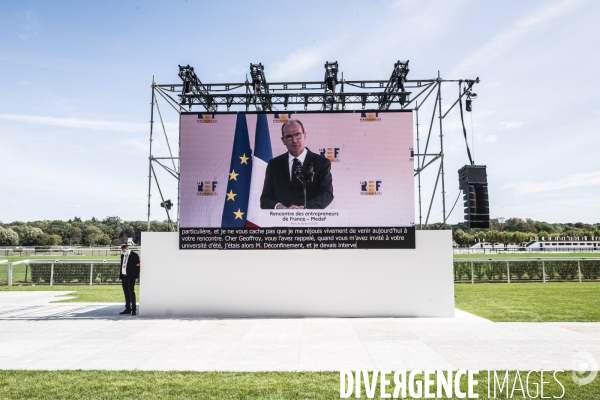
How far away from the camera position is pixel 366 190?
36.1 ft

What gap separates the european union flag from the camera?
431 inches

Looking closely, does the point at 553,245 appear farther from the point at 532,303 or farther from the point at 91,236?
the point at 91,236

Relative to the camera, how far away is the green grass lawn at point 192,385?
15.8 ft

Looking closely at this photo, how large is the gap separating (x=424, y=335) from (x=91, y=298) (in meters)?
10.8

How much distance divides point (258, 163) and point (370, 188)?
278 centimetres

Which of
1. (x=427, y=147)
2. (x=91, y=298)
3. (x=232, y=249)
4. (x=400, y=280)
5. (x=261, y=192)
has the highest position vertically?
(x=427, y=147)

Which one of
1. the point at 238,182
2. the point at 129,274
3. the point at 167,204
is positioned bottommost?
the point at 129,274

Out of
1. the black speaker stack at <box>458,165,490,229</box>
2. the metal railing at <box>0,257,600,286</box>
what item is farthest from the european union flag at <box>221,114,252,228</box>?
the metal railing at <box>0,257,600,286</box>

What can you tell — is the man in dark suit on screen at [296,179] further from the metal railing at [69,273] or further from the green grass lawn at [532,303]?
the metal railing at [69,273]

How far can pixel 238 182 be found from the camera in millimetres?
11039

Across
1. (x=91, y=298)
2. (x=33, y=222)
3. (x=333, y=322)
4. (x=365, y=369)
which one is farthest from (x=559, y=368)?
(x=33, y=222)

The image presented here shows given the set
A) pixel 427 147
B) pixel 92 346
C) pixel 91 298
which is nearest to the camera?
pixel 92 346

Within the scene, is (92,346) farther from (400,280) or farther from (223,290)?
(400,280)

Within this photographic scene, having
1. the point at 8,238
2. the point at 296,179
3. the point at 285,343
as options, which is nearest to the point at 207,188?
the point at 296,179
